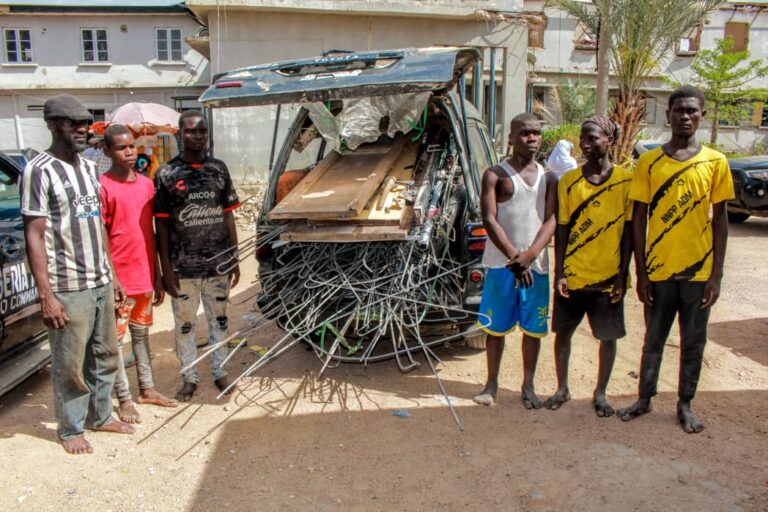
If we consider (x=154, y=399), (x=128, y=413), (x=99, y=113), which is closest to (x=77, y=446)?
(x=128, y=413)

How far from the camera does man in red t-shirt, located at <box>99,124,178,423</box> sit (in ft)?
12.4

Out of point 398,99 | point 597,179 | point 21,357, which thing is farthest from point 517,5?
point 21,357

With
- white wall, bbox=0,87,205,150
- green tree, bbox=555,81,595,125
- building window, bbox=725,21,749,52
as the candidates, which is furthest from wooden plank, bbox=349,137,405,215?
building window, bbox=725,21,749,52

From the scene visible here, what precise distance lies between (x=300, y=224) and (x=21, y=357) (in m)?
2.07

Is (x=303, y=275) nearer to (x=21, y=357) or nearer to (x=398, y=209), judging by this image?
(x=398, y=209)

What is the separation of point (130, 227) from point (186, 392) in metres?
1.20

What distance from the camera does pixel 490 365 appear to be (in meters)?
4.02

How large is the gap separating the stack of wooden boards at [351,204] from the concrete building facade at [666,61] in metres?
21.7

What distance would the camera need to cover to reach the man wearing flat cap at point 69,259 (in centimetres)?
323

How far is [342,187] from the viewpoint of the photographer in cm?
442

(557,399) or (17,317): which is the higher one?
(17,317)

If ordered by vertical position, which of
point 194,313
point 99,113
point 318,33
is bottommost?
point 194,313

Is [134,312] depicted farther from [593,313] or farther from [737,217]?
[737,217]

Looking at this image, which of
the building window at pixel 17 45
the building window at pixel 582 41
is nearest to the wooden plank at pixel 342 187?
the building window at pixel 582 41
